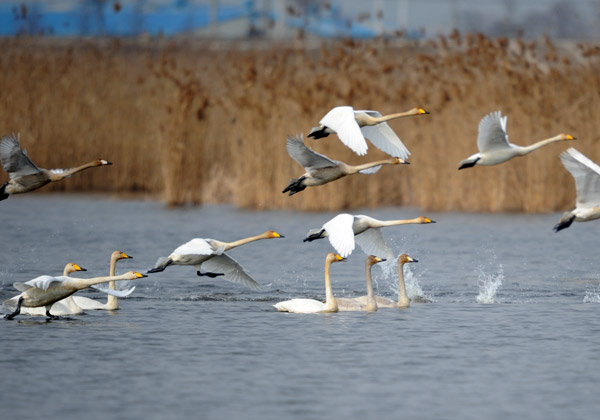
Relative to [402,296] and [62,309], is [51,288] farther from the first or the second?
[402,296]

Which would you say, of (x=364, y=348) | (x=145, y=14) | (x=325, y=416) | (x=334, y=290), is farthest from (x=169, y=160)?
(x=145, y=14)

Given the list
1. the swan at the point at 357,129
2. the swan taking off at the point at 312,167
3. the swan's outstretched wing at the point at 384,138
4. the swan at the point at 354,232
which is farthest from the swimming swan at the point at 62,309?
the swan's outstretched wing at the point at 384,138

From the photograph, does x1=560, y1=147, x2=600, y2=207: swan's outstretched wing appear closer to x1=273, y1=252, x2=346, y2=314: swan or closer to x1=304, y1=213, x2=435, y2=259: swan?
x1=304, y1=213, x2=435, y2=259: swan

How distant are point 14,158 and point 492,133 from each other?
180 inches

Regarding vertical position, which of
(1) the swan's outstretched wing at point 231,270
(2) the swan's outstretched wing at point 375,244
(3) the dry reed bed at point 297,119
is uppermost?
(3) the dry reed bed at point 297,119

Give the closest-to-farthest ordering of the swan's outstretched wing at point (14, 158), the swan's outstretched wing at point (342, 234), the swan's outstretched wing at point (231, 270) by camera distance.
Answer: the swan's outstretched wing at point (342, 234) → the swan's outstretched wing at point (14, 158) → the swan's outstretched wing at point (231, 270)

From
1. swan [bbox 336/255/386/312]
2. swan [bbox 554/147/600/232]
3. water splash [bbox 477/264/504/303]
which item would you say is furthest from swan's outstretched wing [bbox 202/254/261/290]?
swan [bbox 554/147/600/232]

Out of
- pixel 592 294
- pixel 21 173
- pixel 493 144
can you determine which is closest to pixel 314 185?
pixel 493 144

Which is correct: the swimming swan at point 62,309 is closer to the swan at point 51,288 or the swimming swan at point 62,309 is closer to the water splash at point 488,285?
the swan at point 51,288

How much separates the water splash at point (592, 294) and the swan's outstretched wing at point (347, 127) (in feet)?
12.0

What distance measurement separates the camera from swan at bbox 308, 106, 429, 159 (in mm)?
10617

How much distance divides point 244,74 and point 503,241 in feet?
19.8

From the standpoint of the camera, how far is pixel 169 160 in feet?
72.1

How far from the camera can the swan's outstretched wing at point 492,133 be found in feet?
38.0
